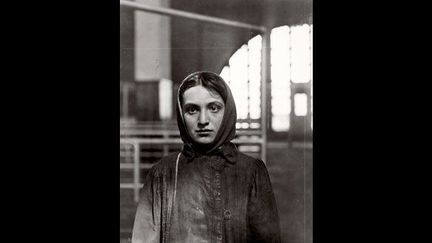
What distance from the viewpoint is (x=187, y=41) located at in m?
2.43

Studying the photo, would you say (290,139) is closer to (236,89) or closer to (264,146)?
(264,146)

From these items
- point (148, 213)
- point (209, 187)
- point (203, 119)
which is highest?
point (203, 119)

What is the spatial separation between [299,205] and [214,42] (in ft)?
2.33

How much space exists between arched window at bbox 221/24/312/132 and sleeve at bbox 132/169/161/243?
41 centimetres

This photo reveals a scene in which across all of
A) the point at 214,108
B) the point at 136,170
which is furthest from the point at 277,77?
the point at 136,170

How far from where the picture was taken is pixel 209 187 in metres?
2.42

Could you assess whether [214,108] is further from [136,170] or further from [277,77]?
[136,170]

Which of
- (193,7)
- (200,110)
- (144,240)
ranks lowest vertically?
(144,240)

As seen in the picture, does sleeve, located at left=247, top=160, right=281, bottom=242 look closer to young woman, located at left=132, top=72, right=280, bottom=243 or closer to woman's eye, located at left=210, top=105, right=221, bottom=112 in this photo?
young woman, located at left=132, top=72, right=280, bottom=243

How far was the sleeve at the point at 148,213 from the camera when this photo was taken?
7.94 ft

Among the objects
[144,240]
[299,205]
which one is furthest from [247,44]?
[144,240]

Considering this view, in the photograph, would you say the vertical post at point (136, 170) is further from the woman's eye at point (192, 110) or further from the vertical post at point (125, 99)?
the woman's eye at point (192, 110)

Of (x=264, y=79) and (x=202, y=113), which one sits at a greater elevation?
(x=264, y=79)

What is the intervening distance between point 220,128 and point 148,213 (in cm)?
43
